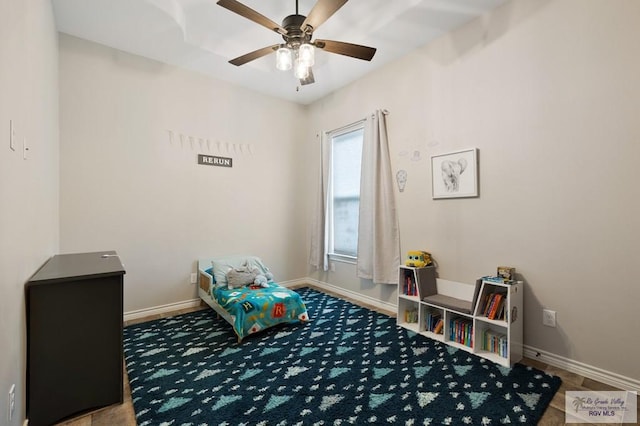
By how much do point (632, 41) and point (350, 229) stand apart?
113 inches

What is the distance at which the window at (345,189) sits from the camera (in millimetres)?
3814

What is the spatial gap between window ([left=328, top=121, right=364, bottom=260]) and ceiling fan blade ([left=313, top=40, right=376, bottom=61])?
1.49 meters

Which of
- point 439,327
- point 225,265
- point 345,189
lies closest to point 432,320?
point 439,327

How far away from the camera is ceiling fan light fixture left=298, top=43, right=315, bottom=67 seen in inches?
80.9

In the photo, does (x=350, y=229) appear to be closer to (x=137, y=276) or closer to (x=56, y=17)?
(x=137, y=276)

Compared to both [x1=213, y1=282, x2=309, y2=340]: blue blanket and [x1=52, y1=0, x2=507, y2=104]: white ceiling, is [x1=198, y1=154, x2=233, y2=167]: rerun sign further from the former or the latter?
[x1=213, y1=282, x2=309, y2=340]: blue blanket

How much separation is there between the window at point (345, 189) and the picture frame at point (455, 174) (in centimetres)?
108

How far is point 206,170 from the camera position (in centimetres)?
360

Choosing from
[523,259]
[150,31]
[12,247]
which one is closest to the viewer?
[12,247]

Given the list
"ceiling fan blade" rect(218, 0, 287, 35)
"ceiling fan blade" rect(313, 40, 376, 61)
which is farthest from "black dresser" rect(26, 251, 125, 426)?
"ceiling fan blade" rect(313, 40, 376, 61)

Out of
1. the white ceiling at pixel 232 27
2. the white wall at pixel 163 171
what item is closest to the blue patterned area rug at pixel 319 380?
the white wall at pixel 163 171

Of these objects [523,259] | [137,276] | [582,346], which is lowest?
[582,346]

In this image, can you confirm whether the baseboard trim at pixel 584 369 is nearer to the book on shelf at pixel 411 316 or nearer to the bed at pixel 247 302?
the book on shelf at pixel 411 316

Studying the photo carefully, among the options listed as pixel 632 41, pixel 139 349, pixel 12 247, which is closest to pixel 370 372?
pixel 139 349
